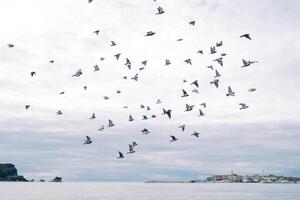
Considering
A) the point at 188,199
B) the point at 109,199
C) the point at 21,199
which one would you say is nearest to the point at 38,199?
the point at 21,199

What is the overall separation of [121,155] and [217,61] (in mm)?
15956

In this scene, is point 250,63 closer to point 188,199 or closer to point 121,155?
point 121,155

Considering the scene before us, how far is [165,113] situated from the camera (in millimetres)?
62781

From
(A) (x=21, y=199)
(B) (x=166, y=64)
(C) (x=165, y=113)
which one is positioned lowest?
(A) (x=21, y=199)

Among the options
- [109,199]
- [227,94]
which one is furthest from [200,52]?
[109,199]

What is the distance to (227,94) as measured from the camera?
196ft

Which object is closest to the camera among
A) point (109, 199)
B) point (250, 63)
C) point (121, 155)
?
point (250, 63)

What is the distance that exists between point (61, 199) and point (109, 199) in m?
16.8

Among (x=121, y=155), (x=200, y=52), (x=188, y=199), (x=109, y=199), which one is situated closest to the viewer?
(x=200, y=52)

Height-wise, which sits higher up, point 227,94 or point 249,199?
point 227,94

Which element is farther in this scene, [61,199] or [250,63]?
[61,199]

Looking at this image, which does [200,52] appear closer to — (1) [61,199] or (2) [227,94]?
(2) [227,94]

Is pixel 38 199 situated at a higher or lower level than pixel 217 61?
lower

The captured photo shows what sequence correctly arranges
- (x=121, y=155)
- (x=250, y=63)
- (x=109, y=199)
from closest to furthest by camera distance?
(x=250, y=63)
(x=121, y=155)
(x=109, y=199)
